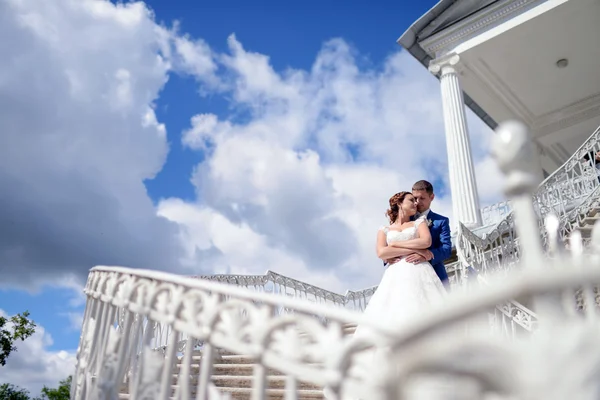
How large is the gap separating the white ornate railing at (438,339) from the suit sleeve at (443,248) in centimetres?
250

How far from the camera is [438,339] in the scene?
1.00m

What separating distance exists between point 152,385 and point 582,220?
834 cm

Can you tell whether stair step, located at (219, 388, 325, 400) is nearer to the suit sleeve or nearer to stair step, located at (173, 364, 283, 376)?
stair step, located at (173, 364, 283, 376)

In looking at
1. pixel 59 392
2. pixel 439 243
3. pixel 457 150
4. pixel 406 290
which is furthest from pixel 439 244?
pixel 59 392

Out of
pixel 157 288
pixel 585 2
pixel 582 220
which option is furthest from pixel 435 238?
pixel 585 2

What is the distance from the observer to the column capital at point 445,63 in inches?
529

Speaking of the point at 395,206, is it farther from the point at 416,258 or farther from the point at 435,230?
the point at 416,258

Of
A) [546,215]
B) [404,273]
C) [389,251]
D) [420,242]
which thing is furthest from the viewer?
[546,215]

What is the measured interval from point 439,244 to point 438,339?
389 centimetres

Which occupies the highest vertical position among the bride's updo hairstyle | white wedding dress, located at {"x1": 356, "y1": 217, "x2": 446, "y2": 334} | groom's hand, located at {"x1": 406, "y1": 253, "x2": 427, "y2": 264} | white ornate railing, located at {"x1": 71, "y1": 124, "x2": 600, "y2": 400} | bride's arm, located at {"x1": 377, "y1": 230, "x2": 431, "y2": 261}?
the bride's updo hairstyle

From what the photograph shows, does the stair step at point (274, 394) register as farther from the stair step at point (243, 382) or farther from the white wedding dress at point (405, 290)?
the white wedding dress at point (405, 290)

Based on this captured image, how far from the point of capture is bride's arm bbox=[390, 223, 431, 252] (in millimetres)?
4398

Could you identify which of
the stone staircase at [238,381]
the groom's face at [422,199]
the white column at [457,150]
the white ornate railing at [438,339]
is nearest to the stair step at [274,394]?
the stone staircase at [238,381]

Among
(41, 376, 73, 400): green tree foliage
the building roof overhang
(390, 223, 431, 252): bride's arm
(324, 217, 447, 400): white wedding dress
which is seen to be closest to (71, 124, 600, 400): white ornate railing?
(324, 217, 447, 400): white wedding dress
